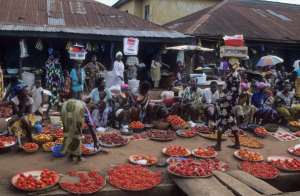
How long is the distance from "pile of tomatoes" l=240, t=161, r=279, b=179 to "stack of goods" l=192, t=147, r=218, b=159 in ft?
2.05

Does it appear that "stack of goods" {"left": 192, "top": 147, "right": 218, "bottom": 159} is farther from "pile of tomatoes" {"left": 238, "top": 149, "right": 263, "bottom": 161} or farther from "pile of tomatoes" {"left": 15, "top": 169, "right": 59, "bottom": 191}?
"pile of tomatoes" {"left": 15, "top": 169, "right": 59, "bottom": 191}

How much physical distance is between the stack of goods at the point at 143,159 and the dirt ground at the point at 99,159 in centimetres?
15

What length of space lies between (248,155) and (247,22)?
1295 centimetres

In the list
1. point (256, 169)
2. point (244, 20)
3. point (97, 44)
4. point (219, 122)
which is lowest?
point (256, 169)

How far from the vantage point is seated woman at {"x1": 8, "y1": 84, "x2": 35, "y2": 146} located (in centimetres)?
726

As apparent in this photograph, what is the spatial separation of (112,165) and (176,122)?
309cm

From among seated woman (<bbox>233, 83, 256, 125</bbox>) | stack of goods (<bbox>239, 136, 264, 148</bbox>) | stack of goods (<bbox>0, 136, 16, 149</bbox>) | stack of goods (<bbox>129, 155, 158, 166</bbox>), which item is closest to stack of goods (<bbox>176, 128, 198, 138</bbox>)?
stack of goods (<bbox>239, 136, 264, 148</bbox>)

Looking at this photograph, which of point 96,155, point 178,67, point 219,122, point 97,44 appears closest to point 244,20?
point 178,67

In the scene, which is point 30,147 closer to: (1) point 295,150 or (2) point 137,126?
(2) point 137,126

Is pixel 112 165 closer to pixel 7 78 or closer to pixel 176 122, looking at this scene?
pixel 176 122

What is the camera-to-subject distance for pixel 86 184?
18.4 feet

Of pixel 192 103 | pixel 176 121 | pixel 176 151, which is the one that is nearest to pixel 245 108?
pixel 192 103

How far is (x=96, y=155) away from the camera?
7.09 m

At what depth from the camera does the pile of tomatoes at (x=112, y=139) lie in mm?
7832
